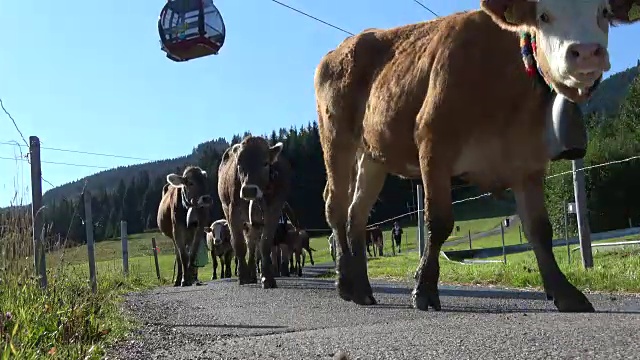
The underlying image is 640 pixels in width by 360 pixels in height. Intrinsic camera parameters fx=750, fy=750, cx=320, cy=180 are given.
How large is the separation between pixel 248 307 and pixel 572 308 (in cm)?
300

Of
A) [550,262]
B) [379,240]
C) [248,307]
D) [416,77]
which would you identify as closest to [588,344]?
[550,262]

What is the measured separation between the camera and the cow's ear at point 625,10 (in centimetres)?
499

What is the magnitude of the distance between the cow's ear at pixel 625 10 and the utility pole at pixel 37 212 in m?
4.75

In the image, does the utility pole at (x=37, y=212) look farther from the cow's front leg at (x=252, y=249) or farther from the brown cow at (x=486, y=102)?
the cow's front leg at (x=252, y=249)

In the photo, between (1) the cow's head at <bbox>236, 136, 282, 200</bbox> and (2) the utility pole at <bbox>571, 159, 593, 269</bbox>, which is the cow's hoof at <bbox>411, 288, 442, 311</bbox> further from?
(1) the cow's head at <bbox>236, 136, 282, 200</bbox>

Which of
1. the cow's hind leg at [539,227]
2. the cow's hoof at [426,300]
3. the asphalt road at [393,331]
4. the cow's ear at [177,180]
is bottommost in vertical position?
the asphalt road at [393,331]

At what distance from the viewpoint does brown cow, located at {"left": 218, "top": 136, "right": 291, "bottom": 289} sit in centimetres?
1225

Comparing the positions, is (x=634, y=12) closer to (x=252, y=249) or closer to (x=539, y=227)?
(x=539, y=227)

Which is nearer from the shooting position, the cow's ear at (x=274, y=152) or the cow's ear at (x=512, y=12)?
the cow's ear at (x=512, y=12)

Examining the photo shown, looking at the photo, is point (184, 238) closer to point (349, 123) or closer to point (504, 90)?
point (349, 123)

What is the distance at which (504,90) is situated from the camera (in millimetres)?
5527

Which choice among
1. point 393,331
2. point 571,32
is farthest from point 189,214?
point 571,32

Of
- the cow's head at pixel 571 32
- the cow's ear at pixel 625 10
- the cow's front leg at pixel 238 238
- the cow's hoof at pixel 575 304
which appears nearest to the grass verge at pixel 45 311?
the cow's hoof at pixel 575 304

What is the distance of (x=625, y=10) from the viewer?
506 cm
